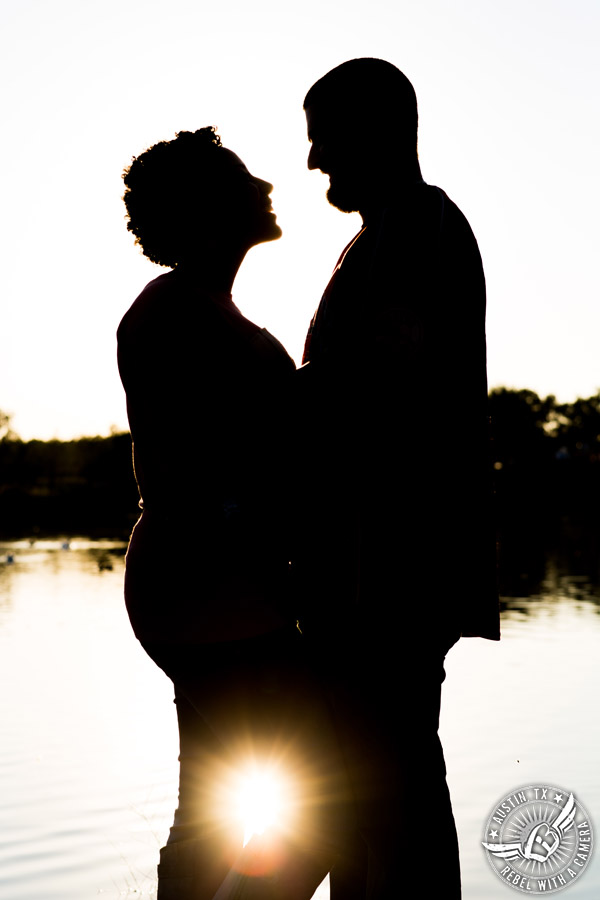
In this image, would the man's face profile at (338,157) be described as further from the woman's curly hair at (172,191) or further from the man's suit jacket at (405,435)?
the woman's curly hair at (172,191)

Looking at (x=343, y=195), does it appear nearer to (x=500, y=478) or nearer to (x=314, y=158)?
(x=314, y=158)

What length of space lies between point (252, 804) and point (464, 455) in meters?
1.09

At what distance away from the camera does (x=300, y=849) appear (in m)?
2.84

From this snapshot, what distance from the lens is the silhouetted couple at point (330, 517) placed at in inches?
105

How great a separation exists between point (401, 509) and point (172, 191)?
109 cm

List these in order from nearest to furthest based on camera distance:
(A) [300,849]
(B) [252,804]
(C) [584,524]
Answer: (A) [300,849], (B) [252,804], (C) [584,524]

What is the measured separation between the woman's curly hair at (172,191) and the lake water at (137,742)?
2.75 feet

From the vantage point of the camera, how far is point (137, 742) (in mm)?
17734

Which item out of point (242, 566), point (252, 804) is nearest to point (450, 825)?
point (252, 804)

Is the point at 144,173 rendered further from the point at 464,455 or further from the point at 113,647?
the point at 113,647
